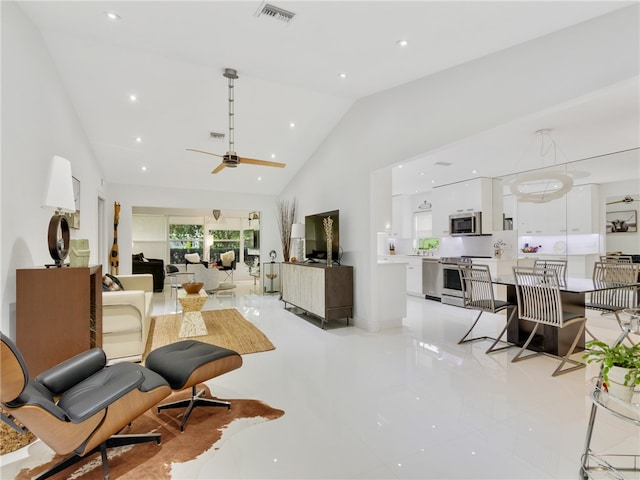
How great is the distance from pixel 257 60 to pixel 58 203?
243 cm

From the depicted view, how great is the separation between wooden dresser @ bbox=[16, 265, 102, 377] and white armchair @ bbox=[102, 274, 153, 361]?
950 millimetres

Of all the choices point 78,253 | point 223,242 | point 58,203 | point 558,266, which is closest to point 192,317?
point 78,253

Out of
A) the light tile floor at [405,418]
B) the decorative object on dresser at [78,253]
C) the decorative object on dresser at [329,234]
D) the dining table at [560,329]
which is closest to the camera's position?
the light tile floor at [405,418]

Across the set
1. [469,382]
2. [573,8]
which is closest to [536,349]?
[469,382]

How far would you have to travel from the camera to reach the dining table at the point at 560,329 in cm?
361

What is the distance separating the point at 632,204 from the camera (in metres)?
5.86

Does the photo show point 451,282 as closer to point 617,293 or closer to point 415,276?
point 415,276

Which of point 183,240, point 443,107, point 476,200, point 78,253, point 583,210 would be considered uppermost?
point 443,107

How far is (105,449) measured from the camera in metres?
1.86

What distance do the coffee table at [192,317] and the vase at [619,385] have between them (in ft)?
14.0

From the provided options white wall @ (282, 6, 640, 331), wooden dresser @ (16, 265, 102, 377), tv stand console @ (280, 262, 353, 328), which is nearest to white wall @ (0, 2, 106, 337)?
wooden dresser @ (16, 265, 102, 377)

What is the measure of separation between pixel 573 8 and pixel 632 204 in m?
5.27

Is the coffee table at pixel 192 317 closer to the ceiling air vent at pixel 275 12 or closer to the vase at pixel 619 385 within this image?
the ceiling air vent at pixel 275 12

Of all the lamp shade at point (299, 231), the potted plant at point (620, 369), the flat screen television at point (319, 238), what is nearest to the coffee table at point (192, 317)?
the flat screen television at point (319, 238)
